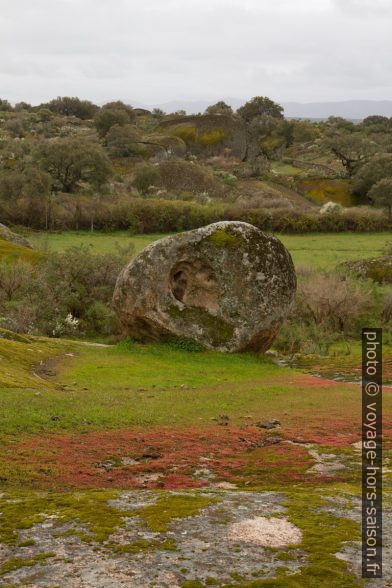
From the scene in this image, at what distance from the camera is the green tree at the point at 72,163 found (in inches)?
3258

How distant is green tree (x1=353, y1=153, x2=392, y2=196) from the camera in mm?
94250

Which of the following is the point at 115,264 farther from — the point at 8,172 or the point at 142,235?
the point at 8,172

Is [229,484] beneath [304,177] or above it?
beneath

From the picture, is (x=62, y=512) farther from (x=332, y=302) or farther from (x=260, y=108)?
(x=260, y=108)

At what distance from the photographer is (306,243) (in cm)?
7112

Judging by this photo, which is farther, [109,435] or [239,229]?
[239,229]

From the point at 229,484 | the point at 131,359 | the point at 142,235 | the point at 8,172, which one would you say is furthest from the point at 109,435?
the point at 8,172

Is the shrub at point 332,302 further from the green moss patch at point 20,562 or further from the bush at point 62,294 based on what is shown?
the green moss patch at point 20,562

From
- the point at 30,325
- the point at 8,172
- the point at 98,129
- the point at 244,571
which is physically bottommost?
the point at 30,325

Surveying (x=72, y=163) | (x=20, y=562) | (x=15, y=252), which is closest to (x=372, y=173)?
(x=72, y=163)

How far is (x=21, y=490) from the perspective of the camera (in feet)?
34.6

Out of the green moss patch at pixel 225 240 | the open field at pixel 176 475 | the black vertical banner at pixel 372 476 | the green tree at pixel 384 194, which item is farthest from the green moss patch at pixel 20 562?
the green tree at pixel 384 194

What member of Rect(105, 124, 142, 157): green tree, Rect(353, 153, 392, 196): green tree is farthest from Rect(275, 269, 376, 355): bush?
Rect(105, 124, 142, 157): green tree

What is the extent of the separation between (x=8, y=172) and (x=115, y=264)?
39290 millimetres
